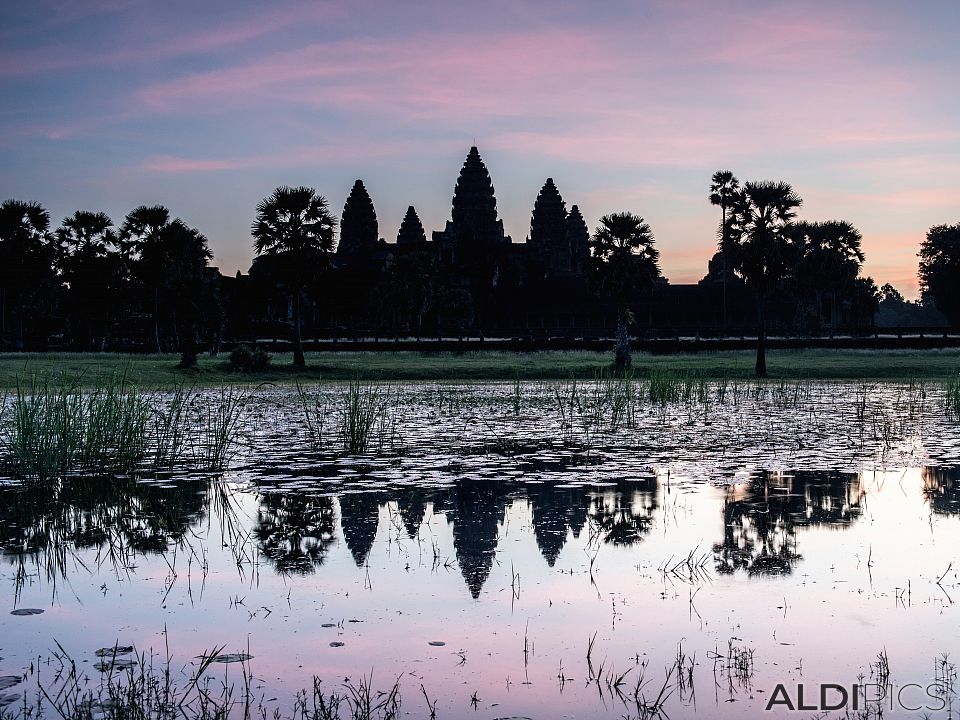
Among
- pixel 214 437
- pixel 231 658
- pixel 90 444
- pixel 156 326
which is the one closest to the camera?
pixel 231 658

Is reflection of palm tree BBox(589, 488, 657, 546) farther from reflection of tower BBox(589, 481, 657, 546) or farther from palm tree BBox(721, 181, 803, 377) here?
palm tree BBox(721, 181, 803, 377)

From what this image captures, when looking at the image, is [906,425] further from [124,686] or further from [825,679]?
[124,686]

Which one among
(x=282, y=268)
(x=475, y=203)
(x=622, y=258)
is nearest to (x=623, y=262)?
(x=622, y=258)

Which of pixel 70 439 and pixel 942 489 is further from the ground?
pixel 70 439

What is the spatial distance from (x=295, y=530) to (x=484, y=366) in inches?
1521

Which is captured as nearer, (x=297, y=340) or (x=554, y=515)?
(x=554, y=515)

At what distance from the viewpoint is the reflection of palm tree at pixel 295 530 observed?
28.4ft

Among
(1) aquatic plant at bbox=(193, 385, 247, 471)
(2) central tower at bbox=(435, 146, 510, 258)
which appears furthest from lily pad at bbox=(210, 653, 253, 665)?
(2) central tower at bbox=(435, 146, 510, 258)

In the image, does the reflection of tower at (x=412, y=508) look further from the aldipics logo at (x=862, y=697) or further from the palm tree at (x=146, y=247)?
the palm tree at (x=146, y=247)

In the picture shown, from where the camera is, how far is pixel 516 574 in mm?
8117

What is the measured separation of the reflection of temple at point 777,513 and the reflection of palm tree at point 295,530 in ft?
10.8

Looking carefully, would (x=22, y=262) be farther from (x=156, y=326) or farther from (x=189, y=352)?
(x=189, y=352)

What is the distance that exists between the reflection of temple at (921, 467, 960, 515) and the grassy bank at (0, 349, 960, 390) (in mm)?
29015

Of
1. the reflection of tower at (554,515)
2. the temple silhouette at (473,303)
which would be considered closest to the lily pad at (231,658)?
the reflection of tower at (554,515)
